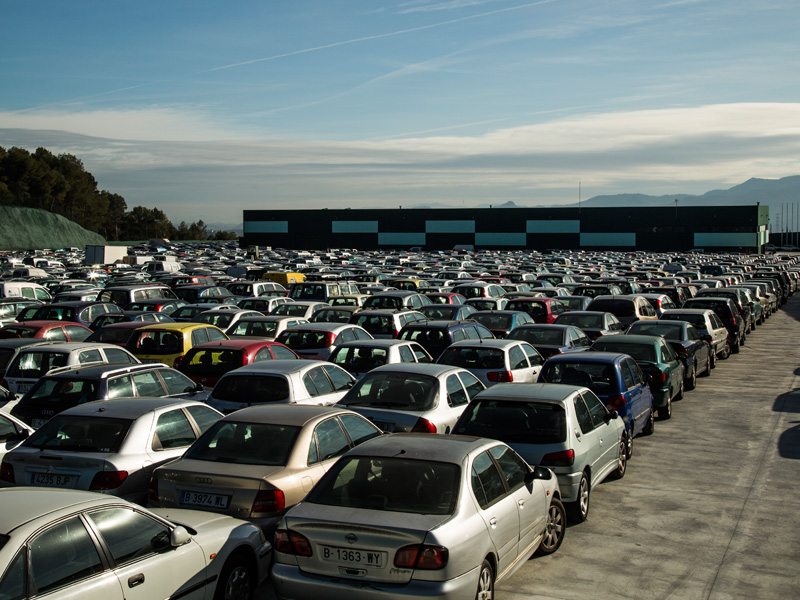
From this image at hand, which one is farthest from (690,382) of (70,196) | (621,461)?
(70,196)

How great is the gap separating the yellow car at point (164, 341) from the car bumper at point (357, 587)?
10.5 meters

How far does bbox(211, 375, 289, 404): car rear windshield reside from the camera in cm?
1081

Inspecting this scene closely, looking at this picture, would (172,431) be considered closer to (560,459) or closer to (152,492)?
(152,492)

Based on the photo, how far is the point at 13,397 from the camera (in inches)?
460

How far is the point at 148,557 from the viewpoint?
552 cm

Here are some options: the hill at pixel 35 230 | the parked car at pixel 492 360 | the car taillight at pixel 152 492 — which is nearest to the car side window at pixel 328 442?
the car taillight at pixel 152 492

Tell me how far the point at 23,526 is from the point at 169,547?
1196 millimetres

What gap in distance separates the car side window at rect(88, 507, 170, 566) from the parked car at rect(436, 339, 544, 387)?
874 cm

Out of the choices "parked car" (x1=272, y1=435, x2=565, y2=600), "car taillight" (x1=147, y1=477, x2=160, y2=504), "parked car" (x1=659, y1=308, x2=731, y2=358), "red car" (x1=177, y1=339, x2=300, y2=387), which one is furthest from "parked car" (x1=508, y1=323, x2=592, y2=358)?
"car taillight" (x1=147, y1=477, x2=160, y2=504)

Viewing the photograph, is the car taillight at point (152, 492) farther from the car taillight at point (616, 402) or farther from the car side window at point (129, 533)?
the car taillight at point (616, 402)

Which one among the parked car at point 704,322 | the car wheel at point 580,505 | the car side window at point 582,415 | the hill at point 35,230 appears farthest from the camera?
the hill at point 35,230

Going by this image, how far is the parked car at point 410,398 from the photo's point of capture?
34.3ft

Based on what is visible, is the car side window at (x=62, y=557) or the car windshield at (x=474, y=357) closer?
the car side window at (x=62, y=557)

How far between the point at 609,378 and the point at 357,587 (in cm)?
751
